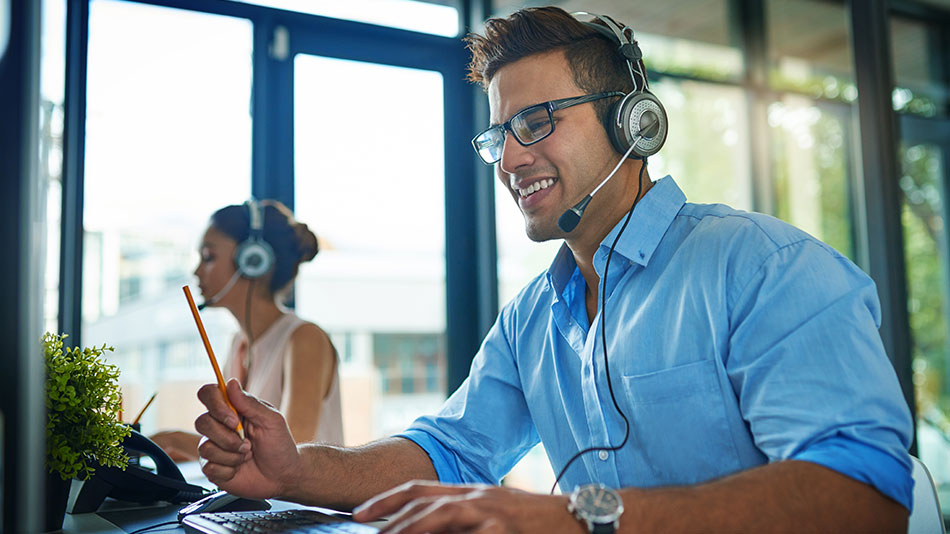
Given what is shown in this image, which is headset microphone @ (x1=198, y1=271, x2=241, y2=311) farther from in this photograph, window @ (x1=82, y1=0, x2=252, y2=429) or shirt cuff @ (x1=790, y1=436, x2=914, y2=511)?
shirt cuff @ (x1=790, y1=436, x2=914, y2=511)

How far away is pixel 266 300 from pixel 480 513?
1957 millimetres

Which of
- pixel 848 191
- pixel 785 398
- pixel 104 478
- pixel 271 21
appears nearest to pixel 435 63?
pixel 271 21

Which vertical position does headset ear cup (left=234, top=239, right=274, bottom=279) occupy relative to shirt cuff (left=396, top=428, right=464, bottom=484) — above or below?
above

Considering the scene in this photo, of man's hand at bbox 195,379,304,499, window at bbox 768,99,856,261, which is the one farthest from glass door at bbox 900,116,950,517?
man's hand at bbox 195,379,304,499

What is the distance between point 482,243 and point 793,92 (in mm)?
1899

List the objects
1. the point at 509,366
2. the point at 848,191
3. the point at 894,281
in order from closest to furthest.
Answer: the point at 509,366, the point at 894,281, the point at 848,191

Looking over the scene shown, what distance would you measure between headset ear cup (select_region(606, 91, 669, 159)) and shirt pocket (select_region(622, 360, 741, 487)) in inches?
16.8

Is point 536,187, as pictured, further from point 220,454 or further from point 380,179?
point 380,179

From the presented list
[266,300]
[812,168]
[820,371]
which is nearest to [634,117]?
[820,371]

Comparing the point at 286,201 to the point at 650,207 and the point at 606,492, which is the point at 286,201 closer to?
the point at 650,207

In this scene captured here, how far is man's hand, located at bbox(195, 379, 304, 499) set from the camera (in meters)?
1.10

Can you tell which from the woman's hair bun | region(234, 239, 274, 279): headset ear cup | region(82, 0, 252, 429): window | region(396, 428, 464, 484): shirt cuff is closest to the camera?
region(396, 428, 464, 484): shirt cuff

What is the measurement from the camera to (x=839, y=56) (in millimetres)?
4145

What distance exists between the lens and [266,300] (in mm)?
2578
